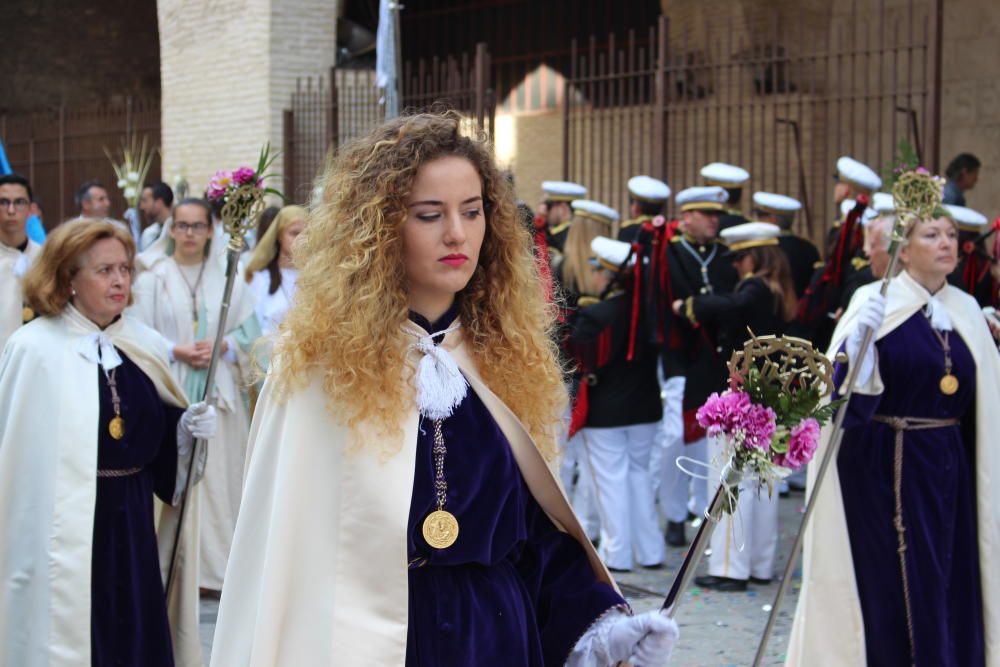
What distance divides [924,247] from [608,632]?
9.91 ft

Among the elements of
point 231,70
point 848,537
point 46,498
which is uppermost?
point 231,70

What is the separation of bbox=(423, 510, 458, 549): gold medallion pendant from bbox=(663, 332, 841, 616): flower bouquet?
1.58ft

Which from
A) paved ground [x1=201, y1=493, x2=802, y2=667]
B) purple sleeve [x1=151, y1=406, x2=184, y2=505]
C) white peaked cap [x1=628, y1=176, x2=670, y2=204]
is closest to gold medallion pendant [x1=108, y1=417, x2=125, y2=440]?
purple sleeve [x1=151, y1=406, x2=184, y2=505]

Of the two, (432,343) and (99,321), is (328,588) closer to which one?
(432,343)

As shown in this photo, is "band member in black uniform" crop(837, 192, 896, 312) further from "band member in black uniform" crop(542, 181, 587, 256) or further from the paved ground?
"band member in black uniform" crop(542, 181, 587, 256)

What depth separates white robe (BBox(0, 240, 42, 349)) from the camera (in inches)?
268

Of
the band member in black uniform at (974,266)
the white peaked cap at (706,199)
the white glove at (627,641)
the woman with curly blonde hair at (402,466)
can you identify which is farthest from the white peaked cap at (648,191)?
the white glove at (627,641)

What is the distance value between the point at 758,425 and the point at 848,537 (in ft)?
9.13

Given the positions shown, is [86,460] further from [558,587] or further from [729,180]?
[729,180]

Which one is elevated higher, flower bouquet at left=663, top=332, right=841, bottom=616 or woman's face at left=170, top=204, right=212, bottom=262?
woman's face at left=170, top=204, right=212, bottom=262

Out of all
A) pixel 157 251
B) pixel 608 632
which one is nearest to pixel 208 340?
pixel 157 251

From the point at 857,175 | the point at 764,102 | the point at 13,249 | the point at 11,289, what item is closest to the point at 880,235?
the point at 857,175

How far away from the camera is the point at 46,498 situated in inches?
183

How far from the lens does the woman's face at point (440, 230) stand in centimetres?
279
